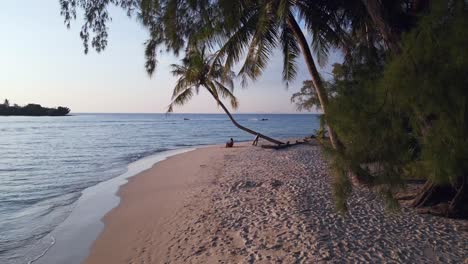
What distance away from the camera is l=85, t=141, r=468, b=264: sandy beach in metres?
4.67

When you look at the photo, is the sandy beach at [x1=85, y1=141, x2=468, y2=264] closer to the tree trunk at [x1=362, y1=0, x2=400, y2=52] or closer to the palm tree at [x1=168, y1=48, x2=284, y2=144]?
the tree trunk at [x1=362, y1=0, x2=400, y2=52]

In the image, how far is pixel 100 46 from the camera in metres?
6.98

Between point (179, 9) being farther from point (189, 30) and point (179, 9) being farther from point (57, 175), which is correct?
point (57, 175)

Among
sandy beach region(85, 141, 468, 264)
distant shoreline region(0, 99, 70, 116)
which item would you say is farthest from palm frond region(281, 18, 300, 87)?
distant shoreline region(0, 99, 70, 116)

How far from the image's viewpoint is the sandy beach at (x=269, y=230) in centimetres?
467

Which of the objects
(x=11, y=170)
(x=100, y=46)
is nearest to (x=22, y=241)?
(x=100, y=46)

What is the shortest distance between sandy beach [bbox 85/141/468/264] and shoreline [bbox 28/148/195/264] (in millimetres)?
232

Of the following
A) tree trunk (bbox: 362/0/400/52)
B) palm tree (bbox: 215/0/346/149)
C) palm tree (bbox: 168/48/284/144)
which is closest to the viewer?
tree trunk (bbox: 362/0/400/52)

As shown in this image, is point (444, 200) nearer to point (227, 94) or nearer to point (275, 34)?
point (275, 34)

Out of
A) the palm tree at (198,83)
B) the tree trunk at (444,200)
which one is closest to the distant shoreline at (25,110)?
the palm tree at (198,83)

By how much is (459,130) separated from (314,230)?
2.86 meters

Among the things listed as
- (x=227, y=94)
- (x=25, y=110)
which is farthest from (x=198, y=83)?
(x=25, y=110)

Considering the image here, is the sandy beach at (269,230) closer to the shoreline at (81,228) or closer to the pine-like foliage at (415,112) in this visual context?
the shoreline at (81,228)

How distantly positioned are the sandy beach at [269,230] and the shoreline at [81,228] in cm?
23
